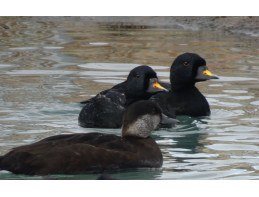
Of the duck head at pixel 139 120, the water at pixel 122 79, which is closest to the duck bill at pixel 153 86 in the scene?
the water at pixel 122 79

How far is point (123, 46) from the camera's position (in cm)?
1755

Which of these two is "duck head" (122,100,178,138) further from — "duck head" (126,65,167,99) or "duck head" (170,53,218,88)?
"duck head" (170,53,218,88)

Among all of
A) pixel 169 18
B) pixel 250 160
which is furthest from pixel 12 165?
pixel 169 18

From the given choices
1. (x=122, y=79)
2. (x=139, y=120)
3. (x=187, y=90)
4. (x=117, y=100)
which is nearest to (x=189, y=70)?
(x=187, y=90)

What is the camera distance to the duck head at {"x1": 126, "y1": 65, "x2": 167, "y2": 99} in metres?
11.1

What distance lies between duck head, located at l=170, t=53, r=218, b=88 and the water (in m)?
0.55

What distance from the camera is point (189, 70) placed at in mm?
12086

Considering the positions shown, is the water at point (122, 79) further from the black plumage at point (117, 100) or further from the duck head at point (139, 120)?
the duck head at point (139, 120)

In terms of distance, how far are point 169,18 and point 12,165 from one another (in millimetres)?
14018

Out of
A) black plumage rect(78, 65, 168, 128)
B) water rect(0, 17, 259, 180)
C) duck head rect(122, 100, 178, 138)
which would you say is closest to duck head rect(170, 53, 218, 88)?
water rect(0, 17, 259, 180)

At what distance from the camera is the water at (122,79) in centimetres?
919

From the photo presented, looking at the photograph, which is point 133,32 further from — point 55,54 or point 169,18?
point 55,54

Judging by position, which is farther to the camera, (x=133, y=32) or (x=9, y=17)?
(x=9, y=17)

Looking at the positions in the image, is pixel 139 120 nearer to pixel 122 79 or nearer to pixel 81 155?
pixel 81 155
